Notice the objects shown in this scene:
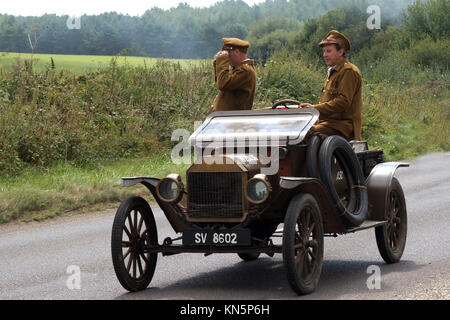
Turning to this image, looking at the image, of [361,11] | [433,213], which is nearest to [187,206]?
[433,213]

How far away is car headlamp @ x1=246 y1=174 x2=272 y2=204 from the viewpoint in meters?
7.38

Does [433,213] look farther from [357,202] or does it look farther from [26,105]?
[26,105]

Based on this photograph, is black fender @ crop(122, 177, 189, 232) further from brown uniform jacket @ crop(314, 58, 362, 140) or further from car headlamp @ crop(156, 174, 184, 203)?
brown uniform jacket @ crop(314, 58, 362, 140)

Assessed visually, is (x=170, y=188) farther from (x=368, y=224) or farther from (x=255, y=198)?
(x=368, y=224)

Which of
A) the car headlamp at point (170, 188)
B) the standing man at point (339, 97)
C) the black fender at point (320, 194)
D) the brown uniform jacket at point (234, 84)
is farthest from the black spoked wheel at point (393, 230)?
the car headlamp at point (170, 188)

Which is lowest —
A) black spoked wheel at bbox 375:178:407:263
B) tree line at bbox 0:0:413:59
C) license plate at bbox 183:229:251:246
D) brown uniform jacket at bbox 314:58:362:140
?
black spoked wheel at bbox 375:178:407:263

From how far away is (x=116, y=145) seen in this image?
729 inches

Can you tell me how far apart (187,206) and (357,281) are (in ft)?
5.83

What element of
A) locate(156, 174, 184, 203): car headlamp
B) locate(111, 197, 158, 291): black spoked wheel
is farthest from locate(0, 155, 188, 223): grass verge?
locate(156, 174, 184, 203): car headlamp

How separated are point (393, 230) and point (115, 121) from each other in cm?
1156

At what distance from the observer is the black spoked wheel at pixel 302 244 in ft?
22.7

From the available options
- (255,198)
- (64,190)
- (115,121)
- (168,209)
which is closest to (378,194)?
(255,198)

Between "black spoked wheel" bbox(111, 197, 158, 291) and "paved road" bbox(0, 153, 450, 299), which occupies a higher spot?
"black spoked wheel" bbox(111, 197, 158, 291)

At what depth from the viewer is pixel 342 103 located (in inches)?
356
